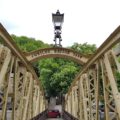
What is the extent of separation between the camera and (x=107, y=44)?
30.9ft

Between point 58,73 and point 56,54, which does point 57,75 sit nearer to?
point 58,73

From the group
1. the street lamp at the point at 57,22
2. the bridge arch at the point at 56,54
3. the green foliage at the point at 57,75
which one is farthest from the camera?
the green foliage at the point at 57,75

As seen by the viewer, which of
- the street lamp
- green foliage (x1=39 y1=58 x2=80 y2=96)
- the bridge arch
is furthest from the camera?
green foliage (x1=39 y1=58 x2=80 y2=96)

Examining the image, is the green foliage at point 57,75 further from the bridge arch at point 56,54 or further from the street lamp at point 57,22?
the street lamp at point 57,22

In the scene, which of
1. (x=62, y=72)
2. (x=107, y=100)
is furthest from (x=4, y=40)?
(x=62, y=72)

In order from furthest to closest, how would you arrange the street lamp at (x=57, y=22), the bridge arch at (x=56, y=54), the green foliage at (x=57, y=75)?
the green foliage at (x=57, y=75) → the bridge arch at (x=56, y=54) → the street lamp at (x=57, y=22)

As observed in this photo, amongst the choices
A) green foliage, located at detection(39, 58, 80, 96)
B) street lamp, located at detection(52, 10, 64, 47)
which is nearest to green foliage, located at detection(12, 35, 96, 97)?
green foliage, located at detection(39, 58, 80, 96)

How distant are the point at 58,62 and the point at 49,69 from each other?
9.29 feet

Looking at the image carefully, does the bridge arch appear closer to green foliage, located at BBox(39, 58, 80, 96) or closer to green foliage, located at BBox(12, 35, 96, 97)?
green foliage, located at BBox(12, 35, 96, 97)

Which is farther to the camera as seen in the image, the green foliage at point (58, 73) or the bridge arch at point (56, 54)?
the green foliage at point (58, 73)

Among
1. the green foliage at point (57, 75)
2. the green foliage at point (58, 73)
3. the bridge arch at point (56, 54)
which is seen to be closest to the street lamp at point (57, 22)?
the bridge arch at point (56, 54)

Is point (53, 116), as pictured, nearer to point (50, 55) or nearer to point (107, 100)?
point (50, 55)

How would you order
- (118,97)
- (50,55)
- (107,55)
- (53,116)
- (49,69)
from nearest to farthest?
(118,97) < (107,55) < (50,55) < (53,116) < (49,69)

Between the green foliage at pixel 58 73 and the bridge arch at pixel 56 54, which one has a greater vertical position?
the green foliage at pixel 58 73
